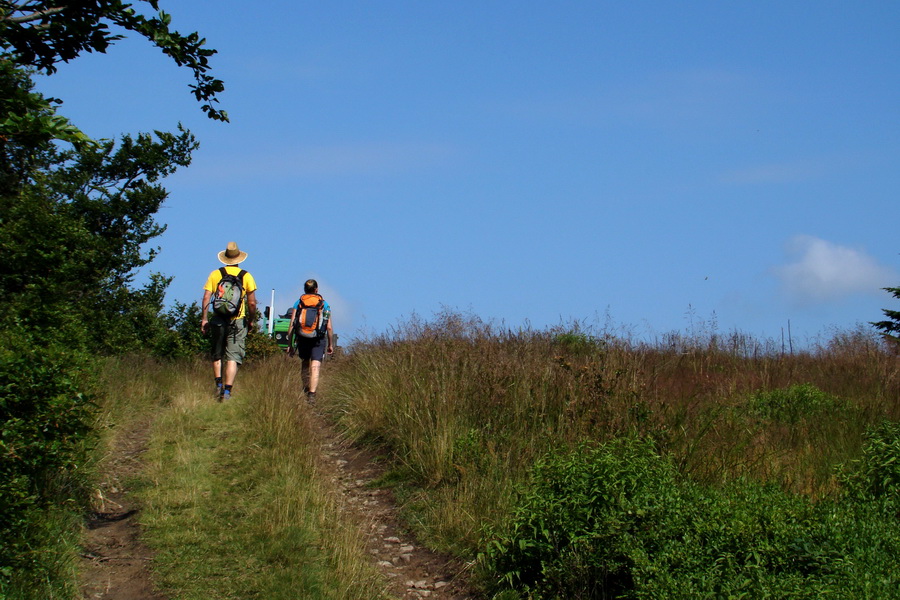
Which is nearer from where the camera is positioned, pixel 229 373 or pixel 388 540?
pixel 388 540

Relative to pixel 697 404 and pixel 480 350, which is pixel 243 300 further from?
pixel 697 404

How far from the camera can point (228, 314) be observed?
11.9 m

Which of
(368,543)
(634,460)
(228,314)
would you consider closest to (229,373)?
(228,314)

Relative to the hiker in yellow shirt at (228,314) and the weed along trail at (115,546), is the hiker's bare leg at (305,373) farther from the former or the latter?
the weed along trail at (115,546)

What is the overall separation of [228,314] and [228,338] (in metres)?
0.36

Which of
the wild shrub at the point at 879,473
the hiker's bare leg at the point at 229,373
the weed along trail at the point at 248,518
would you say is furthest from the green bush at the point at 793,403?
the hiker's bare leg at the point at 229,373

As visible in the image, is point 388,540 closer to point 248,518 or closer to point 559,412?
point 248,518

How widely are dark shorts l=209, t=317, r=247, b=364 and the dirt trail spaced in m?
2.85

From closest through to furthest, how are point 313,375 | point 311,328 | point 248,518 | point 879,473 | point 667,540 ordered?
Result: point 667,540
point 879,473
point 248,518
point 311,328
point 313,375

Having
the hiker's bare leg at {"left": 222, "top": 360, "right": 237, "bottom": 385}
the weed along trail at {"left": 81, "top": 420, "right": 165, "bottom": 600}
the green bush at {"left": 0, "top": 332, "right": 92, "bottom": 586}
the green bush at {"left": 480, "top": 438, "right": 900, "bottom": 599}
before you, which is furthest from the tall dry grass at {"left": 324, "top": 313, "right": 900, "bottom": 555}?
the green bush at {"left": 0, "top": 332, "right": 92, "bottom": 586}

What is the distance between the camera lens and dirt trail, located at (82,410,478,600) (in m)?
6.10

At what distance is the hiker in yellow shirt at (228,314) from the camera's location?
1195cm

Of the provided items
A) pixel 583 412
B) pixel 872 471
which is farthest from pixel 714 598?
pixel 583 412

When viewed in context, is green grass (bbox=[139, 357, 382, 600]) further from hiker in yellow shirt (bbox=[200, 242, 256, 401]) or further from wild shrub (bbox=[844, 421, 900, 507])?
wild shrub (bbox=[844, 421, 900, 507])
